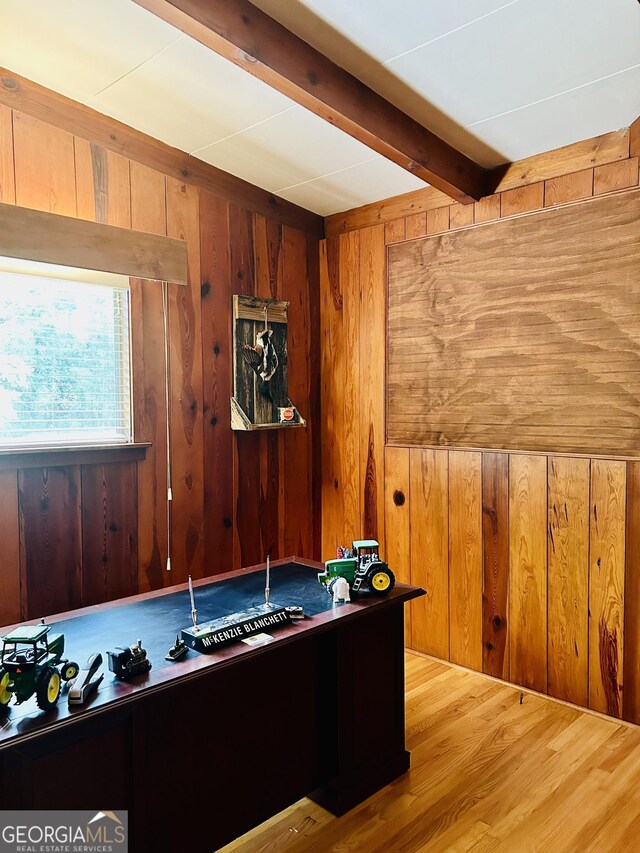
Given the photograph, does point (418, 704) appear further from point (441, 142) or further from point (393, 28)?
point (393, 28)

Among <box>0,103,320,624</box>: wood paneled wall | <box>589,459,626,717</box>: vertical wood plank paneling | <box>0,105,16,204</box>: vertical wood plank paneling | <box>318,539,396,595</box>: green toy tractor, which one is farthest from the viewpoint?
<box>589,459,626,717</box>: vertical wood plank paneling

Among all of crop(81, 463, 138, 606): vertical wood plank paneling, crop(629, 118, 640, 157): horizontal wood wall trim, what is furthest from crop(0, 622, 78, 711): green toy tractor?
crop(629, 118, 640, 157): horizontal wood wall trim

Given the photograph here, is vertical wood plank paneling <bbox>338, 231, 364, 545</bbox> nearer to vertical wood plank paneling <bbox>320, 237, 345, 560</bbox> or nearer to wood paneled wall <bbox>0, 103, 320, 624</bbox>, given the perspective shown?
vertical wood plank paneling <bbox>320, 237, 345, 560</bbox>

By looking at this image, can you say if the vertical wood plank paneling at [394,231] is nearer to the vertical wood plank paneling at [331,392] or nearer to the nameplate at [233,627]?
the vertical wood plank paneling at [331,392]

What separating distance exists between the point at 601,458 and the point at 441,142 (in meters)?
1.57

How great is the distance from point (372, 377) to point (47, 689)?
251 cm

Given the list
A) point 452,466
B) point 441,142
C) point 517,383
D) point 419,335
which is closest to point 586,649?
point 452,466

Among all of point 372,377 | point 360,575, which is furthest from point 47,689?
point 372,377

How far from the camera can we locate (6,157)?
246 centimetres

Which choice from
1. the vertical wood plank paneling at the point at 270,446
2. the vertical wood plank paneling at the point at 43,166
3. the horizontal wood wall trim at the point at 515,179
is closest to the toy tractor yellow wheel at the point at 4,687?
the vertical wood plank paneling at the point at 43,166

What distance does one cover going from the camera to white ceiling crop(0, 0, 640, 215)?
78.7 inches

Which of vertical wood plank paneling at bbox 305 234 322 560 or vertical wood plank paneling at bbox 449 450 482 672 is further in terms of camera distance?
vertical wood plank paneling at bbox 305 234 322 560

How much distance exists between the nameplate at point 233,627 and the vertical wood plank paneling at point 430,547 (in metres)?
1.47

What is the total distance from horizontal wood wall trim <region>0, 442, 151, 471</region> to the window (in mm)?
47
